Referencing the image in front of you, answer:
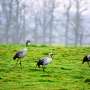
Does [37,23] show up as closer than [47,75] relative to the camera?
No

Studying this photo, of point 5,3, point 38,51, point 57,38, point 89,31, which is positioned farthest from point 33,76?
point 57,38

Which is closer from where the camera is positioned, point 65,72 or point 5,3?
point 65,72

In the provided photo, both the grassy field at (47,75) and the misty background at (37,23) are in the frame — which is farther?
the misty background at (37,23)

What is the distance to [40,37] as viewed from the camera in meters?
131

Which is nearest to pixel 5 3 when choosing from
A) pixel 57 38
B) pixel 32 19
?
pixel 32 19

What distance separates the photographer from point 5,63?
31891mm

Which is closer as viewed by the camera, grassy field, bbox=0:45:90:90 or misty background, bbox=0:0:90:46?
grassy field, bbox=0:45:90:90

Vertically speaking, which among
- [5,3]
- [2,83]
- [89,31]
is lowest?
[2,83]

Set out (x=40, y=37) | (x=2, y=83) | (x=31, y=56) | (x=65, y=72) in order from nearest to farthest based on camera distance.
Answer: (x=2, y=83) < (x=65, y=72) < (x=31, y=56) < (x=40, y=37)

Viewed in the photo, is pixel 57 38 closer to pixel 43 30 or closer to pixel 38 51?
pixel 43 30

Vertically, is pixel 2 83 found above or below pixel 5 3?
below

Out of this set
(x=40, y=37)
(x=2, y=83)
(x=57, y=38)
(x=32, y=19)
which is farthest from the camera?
(x=57, y=38)

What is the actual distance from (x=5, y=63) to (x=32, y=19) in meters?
117

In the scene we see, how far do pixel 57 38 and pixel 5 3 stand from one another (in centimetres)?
4375
